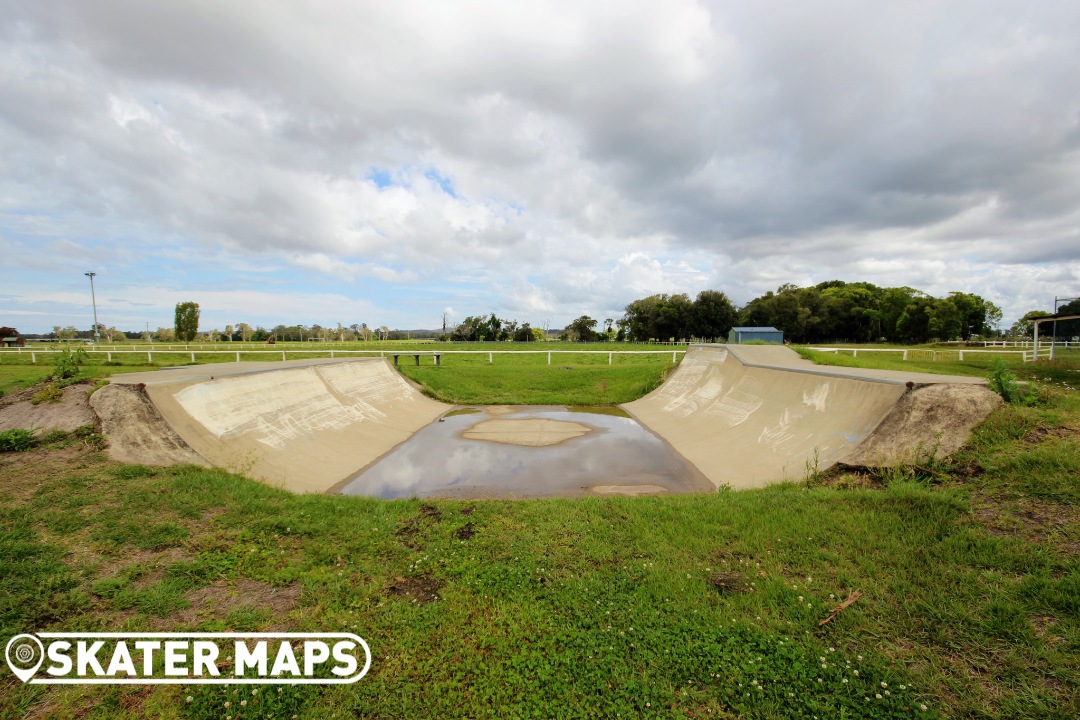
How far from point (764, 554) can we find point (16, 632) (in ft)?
21.3

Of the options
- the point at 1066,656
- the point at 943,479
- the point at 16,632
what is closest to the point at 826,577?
the point at 1066,656

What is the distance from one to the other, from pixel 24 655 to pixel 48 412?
233 inches

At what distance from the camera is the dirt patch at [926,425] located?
600 cm

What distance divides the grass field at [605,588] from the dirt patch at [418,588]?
3 centimetres

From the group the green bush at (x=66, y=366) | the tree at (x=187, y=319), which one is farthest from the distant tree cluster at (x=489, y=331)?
the green bush at (x=66, y=366)

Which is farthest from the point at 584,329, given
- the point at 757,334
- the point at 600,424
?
the point at 600,424

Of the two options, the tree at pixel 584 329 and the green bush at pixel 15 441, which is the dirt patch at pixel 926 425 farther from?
the tree at pixel 584 329

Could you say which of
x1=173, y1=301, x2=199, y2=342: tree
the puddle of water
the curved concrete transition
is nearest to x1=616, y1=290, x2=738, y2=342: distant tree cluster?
the curved concrete transition

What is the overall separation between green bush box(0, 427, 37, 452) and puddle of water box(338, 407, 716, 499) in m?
4.44

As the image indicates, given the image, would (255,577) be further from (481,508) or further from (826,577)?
(826,577)

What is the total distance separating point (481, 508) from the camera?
6027mm

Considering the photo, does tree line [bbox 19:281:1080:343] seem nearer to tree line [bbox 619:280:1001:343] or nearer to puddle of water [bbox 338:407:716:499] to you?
tree line [bbox 619:280:1001:343]

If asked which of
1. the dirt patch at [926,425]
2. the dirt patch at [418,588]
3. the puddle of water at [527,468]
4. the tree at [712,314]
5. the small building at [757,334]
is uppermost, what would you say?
the tree at [712,314]

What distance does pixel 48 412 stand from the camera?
6.83 metres
